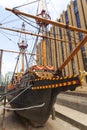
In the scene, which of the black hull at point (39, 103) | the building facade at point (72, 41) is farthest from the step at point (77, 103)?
the building facade at point (72, 41)

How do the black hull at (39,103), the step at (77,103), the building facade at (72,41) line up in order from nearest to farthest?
1. the black hull at (39,103)
2. the step at (77,103)
3. the building facade at (72,41)

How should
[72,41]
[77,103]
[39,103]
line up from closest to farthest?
[39,103], [77,103], [72,41]

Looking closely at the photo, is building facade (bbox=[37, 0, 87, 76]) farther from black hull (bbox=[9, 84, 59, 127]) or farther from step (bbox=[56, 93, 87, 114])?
black hull (bbox=[9, 84, 59, 127])

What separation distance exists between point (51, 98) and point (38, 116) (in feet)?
4.09

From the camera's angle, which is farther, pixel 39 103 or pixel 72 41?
pixel 72 41

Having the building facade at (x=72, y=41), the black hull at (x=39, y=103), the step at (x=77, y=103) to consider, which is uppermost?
the building facade at (x=72, y=41)

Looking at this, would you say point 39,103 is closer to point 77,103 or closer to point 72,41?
point 77,103

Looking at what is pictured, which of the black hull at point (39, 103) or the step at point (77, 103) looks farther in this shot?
the step at point (77, 103)

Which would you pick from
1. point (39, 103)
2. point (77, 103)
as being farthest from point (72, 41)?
point (39, 103)

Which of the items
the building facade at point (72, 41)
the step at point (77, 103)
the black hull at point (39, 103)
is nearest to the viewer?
the black hull at point (39, 103)

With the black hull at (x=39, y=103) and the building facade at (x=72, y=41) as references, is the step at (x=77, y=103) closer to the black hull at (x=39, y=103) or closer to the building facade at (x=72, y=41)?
the black hull at (x=39, y=103)

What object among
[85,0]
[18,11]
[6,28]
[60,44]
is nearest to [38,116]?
[18,11]

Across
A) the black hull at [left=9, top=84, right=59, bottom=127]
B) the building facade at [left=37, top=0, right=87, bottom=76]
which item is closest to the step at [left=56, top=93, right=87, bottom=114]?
the black hull at [left=9, top=84, right=59, bottom=127]

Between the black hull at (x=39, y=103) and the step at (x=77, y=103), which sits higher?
the black hull at (x=39, y=103)
